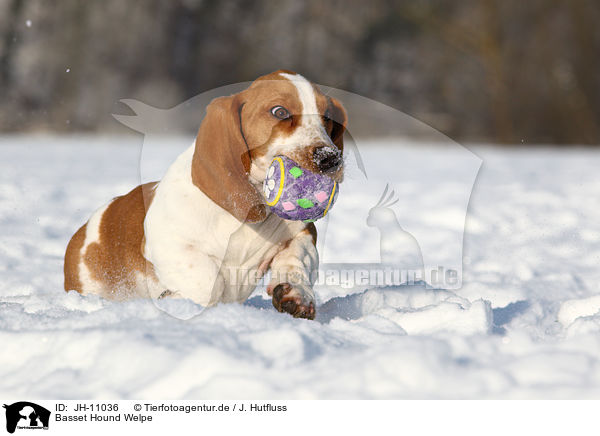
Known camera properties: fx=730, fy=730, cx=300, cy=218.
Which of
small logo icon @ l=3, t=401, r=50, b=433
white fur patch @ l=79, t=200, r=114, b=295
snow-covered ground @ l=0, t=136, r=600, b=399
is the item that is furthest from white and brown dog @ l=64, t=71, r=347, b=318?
small logo icon @ l=3, t=401, r=50, b=433

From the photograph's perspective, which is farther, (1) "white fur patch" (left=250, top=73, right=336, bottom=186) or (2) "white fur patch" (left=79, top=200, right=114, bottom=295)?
(2) "white fur patch" (left=79, top=200, right=114, bottom=295)

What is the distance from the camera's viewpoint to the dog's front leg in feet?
9.02

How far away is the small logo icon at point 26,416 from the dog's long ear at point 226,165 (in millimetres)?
1159

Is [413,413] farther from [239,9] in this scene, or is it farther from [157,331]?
[239,9]

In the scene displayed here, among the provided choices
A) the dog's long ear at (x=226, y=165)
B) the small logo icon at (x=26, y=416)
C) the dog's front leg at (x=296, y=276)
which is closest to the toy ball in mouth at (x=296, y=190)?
the dog's long ear at (x=226, y=165)

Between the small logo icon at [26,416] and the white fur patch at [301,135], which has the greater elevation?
the white fur patch at [301,135]

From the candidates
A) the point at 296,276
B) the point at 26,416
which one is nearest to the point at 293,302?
the point at 296,276

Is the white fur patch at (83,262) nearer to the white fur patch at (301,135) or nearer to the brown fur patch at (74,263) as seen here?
the brown fur patch at (74,263)

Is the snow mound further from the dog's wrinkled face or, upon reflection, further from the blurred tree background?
the blurred tree background

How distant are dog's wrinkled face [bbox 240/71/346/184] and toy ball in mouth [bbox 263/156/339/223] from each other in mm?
34

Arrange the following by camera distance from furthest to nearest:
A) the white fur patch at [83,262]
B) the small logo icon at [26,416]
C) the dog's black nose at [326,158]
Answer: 1. the white fur patch at [83,262]
2. the dog's black nose at [326,158]
3. the small logo icon at [26,416]

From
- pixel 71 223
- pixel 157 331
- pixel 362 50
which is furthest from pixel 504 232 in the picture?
pixel 362 50

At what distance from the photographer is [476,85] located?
18219 millimetres

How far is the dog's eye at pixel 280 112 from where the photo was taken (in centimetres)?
283
